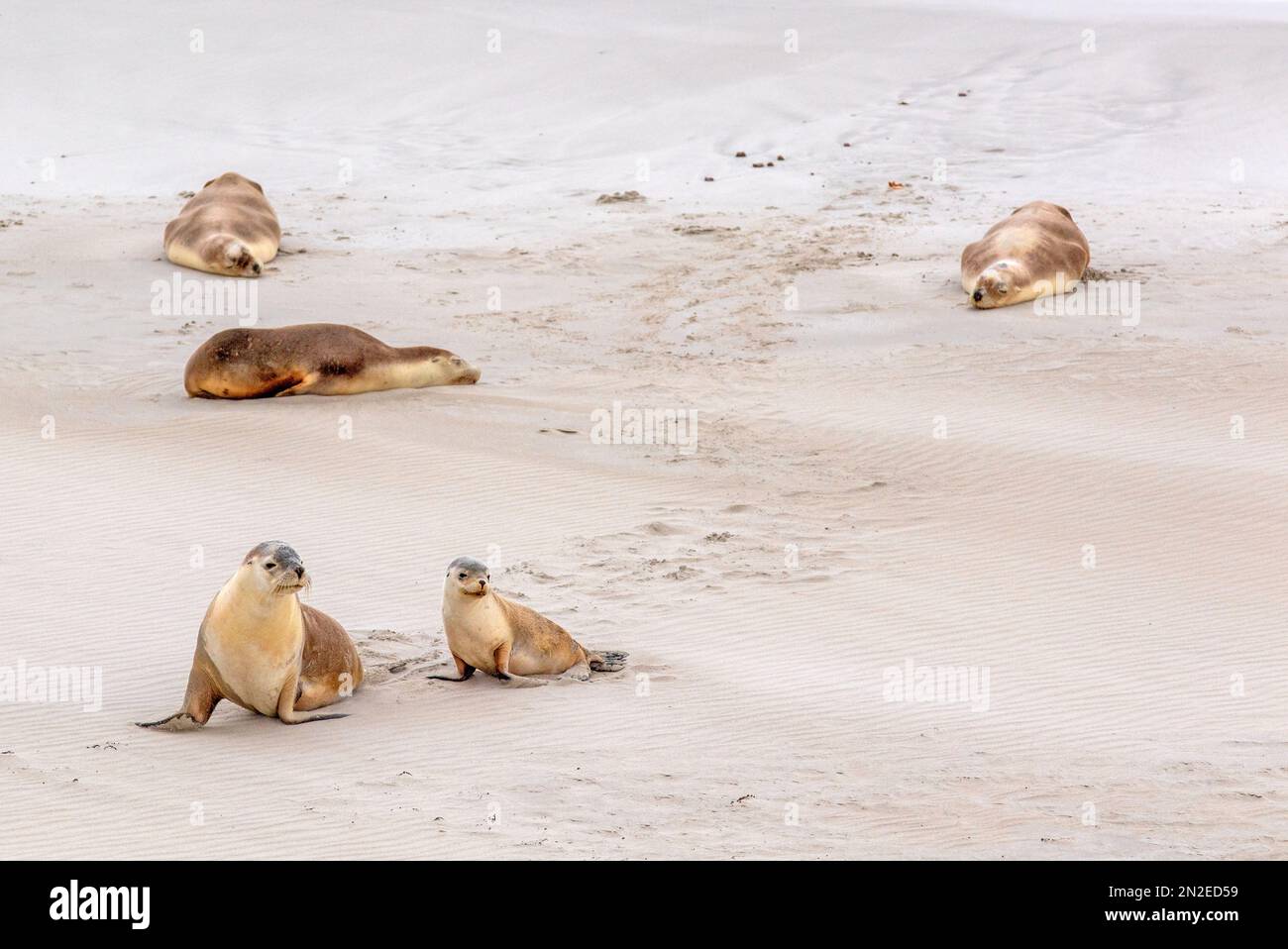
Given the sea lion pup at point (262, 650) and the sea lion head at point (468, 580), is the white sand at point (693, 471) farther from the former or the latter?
the sea lion head at point (468, 580)

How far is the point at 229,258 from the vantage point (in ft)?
53.0

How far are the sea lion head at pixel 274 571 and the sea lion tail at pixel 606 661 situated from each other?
6.08 ft

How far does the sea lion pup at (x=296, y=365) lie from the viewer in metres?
12.3

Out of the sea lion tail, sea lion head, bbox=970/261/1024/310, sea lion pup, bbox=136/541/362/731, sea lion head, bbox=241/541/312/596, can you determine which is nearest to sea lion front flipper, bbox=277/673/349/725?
sea lion pup, bbox=136/541/362/731

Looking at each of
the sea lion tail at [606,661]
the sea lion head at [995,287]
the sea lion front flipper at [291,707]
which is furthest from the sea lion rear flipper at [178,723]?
the sea lion head at [995,287]

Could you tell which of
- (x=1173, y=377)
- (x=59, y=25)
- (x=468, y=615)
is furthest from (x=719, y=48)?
(x=468, y=615)

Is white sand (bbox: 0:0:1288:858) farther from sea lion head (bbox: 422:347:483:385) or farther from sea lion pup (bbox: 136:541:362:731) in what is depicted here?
sea lion head (bbox: 422:347:483:385)

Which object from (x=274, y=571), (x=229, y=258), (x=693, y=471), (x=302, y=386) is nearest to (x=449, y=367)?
(x=302, y=386)

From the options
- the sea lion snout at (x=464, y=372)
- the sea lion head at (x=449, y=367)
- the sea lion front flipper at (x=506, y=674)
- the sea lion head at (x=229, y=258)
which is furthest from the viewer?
the sea lion head at (x=229, y=258)

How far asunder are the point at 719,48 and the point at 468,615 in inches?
934

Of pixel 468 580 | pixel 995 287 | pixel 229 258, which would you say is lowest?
pixel 468 580

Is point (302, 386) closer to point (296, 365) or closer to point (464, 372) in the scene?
point (296, 365)

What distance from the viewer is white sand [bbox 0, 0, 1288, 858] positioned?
6113 mm

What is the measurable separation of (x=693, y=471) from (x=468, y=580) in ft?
15.3
